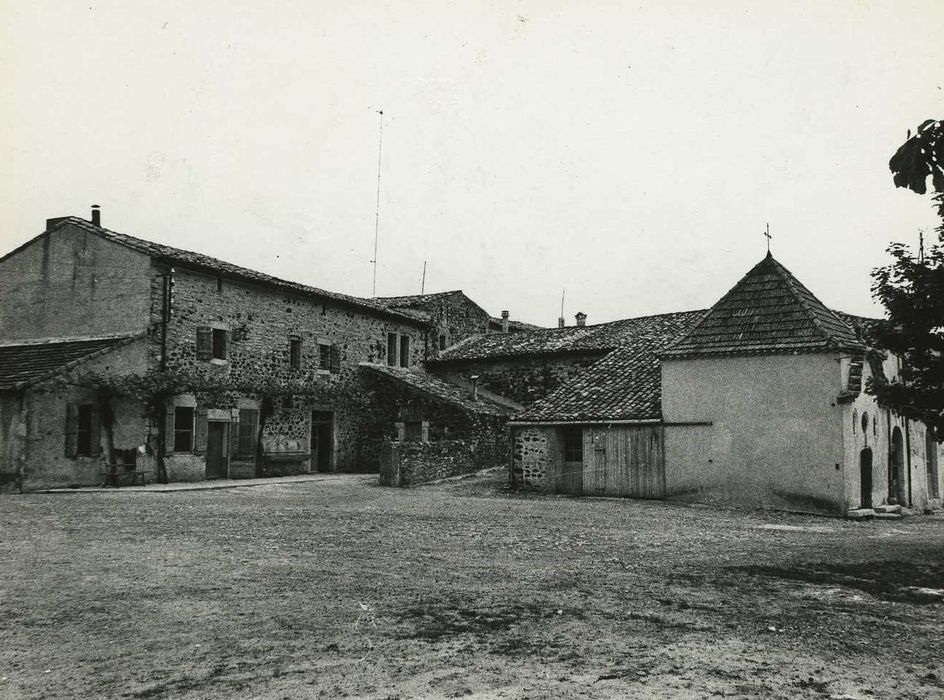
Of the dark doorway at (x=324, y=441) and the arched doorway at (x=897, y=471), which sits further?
the dark doorway at (x=324, y=441)

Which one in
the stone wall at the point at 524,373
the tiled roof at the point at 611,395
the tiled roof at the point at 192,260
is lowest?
the tiled roof at the point at 611,395

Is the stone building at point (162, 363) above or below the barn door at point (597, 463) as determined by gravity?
above

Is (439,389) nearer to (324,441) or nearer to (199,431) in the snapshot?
(324,441)

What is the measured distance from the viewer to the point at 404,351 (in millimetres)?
32594

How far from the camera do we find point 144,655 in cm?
567

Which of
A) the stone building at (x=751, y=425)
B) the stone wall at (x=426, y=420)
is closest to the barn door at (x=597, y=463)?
the stone building at (x=751, y=425)

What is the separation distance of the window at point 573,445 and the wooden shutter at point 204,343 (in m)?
10.9

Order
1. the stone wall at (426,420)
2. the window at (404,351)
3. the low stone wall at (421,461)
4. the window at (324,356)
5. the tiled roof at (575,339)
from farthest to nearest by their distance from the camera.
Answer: the window at (404,351)
the tiled roof at (575,339)
the window at (324,356)
the stone wall at (426,420)
the low stone wall at (421,461)

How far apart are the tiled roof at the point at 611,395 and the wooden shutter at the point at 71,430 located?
11341mm

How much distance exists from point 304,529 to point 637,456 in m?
9.73

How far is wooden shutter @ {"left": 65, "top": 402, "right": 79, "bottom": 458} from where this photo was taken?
19.9m

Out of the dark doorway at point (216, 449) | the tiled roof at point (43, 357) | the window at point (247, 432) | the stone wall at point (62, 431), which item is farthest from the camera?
the window at point (247, 432)

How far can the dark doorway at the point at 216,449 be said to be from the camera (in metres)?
24.1

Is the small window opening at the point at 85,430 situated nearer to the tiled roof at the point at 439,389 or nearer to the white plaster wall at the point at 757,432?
the tiled roof at the point at 439,389
